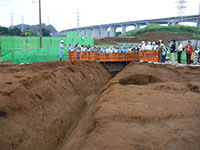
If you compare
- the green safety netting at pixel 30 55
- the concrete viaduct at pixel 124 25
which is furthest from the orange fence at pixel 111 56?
the concrete viaduct at pixel 124 25

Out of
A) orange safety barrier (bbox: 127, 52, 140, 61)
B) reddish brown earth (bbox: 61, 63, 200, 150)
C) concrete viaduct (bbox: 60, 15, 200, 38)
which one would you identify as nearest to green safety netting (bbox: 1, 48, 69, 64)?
orange safety barrier (bbox: 127, 52, 140, 61)

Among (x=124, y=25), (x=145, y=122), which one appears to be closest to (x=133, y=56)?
(x=145, y=122)

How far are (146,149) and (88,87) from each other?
13.8 meters

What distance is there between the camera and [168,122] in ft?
24.7

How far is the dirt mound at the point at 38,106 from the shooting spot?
9.37m

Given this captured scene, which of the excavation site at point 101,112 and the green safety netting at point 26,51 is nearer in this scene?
the excavation site at point 101,112

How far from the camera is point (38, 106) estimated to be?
11422 millimetres

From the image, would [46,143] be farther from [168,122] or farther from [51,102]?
[168,122]

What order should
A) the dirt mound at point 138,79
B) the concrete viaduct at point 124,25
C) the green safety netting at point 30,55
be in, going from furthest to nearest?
the concrete viaduct at point 124,25 < the green safety netting at point 30,55 < the dirt mound at point 138,79

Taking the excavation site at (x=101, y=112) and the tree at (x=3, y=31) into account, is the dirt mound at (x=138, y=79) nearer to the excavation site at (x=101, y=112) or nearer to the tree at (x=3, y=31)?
the excavation site at (x=101, y=112)

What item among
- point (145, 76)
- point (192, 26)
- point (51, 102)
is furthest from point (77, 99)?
point (192, 26)

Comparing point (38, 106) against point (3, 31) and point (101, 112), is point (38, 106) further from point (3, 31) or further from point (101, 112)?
point (3, 31)

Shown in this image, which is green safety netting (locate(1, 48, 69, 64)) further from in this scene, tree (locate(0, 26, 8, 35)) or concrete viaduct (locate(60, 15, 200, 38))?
concrete viaduct (locate(60, 15, 200, 38))

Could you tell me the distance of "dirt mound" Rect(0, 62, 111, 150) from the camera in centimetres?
937
